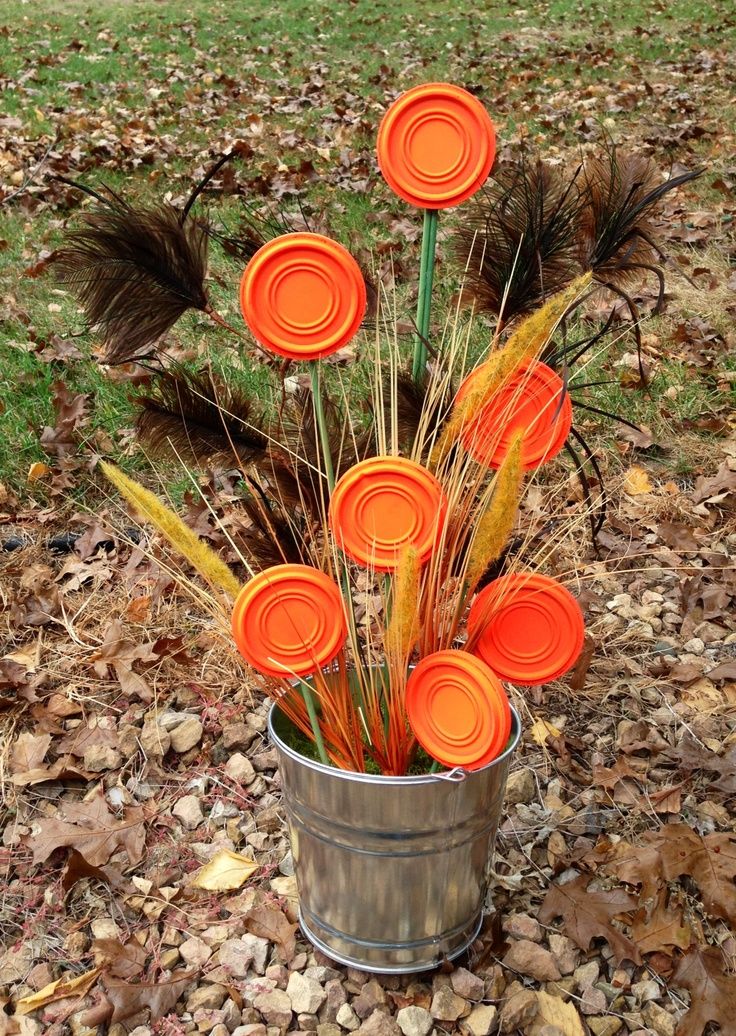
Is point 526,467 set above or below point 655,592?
above

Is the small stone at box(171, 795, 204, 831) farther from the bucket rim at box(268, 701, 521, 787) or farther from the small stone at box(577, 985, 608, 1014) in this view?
the small stone at box(577, 985, 608, 1014)

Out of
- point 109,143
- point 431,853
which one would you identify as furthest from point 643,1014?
point 109,143

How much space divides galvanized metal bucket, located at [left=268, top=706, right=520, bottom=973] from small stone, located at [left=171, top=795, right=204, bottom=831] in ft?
1.29

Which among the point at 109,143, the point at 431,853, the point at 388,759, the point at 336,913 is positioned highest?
the point at 109,143

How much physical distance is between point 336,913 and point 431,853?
0.79 feet

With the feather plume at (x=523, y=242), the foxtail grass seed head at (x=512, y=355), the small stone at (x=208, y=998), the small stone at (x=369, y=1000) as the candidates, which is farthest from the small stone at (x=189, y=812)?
the feather plume at (x=523, y=242)

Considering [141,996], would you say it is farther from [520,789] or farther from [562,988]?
[520,789]

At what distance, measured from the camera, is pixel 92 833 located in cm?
189

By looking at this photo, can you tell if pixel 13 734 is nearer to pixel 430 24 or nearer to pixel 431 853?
pixel 431 853

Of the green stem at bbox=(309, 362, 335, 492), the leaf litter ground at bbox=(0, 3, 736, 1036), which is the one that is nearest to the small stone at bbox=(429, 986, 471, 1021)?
the leaf litter ground at bbox=(0, 3, 736, 1036)

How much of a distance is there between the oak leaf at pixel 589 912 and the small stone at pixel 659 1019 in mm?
76

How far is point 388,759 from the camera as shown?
4.86 ft

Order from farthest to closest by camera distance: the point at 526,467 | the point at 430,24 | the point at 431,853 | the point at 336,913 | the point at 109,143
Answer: the point at 430,24 → the point at 109,143 → the point at 336,913 → the point at 431,853 → the point at 526,467

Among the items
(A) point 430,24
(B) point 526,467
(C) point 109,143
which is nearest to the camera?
(B) point 526,467
